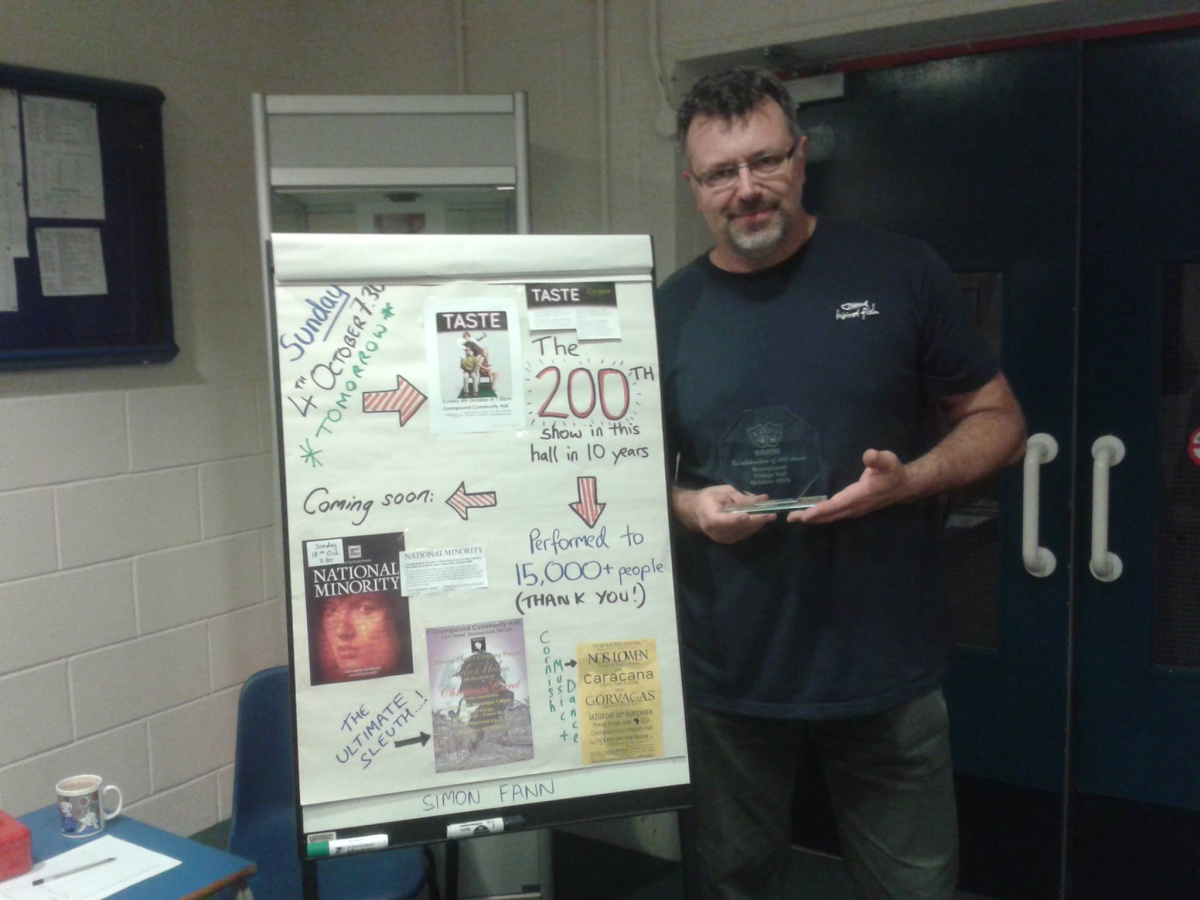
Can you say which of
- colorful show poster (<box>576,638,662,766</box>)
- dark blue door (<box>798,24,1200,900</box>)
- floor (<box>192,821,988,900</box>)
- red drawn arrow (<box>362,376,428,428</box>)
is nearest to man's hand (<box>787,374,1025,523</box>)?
colorful show poster (<box>576,638,662,766</box>)

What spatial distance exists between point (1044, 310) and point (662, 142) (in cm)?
94

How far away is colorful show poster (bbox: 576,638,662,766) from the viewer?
4.82ft

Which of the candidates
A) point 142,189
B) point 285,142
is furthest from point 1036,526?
point 142,189

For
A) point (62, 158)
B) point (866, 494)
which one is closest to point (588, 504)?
point (866, 494)

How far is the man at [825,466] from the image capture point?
1516mm

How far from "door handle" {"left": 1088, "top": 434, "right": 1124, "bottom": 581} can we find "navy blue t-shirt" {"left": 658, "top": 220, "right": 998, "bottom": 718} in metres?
0.67

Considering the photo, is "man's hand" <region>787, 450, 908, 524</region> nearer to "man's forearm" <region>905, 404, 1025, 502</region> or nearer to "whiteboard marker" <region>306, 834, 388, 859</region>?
"man's forearm" <region>905, 404, 1025, 502</region>

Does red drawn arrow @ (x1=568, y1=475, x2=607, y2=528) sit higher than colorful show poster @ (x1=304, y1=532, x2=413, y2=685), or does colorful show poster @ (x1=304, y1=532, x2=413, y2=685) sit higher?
red drawn arrow @ (x1=568, y1=475, x2=607, y2=528)

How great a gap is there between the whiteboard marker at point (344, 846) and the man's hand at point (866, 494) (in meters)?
0.71

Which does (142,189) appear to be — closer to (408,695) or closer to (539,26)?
(539,26)

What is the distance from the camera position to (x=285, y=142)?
216 centimetres

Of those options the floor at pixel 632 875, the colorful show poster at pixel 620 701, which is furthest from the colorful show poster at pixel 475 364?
the floor at pixel 632 875

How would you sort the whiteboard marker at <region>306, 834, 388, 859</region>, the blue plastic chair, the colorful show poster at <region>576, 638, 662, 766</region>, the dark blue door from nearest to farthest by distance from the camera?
the whiteboard marker at <region>306, 834, 388, 859</region>
the colorful show poster at <region>576, 638, 662, 766</region>
the blue plastic chair
the dark blue door

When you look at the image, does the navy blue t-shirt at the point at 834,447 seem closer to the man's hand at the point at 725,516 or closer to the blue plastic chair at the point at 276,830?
the man's hand at the point at 725,516
